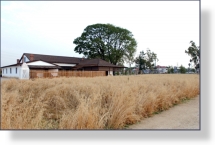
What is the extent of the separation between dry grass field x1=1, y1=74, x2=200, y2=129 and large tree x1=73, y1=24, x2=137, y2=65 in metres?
0.33

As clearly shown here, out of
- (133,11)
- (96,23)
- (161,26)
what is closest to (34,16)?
(96,23)

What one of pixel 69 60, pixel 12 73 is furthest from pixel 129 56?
pixel 12 73

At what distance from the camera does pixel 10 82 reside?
2.04 m

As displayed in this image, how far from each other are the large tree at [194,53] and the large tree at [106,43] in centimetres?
70

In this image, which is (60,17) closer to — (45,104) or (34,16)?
(34,16)

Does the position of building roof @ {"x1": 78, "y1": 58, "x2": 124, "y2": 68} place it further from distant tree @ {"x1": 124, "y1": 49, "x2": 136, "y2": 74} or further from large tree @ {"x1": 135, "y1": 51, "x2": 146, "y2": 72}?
large tree @ {"x1": 135, "y1": 51, "x2": 146, "y2": 72}

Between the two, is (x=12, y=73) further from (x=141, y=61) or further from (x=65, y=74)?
(x=141, y=61)

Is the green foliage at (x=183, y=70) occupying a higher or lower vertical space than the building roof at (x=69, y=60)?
lower

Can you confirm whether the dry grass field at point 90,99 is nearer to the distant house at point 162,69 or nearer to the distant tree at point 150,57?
the distant house at point 162,69

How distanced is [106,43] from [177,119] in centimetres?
136

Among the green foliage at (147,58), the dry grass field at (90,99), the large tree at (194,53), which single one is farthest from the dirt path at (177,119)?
the green foliage at (147,58)

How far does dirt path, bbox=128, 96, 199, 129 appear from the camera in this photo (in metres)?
2.06

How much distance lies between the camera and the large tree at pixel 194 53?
2229 mm

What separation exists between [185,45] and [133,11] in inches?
31.8
